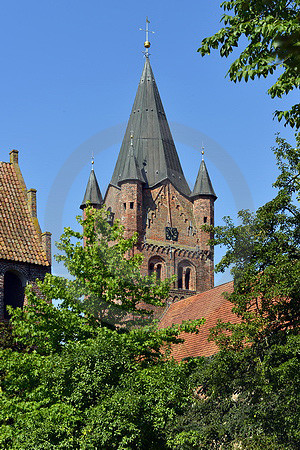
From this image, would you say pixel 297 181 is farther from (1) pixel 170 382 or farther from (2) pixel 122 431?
(2) pixel 122 431

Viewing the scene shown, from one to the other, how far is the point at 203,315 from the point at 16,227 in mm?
8639

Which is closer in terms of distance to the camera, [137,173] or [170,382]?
[170,382]

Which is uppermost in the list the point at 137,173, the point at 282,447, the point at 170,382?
the point at 137,173

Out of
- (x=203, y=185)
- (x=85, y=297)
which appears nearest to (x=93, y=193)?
(x=203, y=185)

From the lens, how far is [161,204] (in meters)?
60.8

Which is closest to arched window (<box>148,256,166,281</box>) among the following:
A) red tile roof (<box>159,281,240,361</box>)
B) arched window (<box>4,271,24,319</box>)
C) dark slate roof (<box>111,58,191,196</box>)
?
dark slate roof (<box>111,58,191,196</box>)

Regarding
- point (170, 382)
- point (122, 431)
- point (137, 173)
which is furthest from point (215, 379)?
point (137, 173)

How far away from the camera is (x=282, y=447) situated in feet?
58.7

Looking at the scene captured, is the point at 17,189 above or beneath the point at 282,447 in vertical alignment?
above

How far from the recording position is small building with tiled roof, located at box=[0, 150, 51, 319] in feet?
100

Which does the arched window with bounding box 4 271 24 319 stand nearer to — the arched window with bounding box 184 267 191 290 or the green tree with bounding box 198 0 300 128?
the green tree with bounding box 198 0 300 128

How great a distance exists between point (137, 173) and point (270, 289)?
42.4 meters

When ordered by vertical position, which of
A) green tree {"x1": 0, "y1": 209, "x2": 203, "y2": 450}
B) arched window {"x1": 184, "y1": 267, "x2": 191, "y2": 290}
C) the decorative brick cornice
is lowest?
green tree {"x1": 0, "y1": 209, "x2": 203, "y2": 450}

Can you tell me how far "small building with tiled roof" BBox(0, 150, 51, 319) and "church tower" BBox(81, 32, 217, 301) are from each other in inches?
1008
